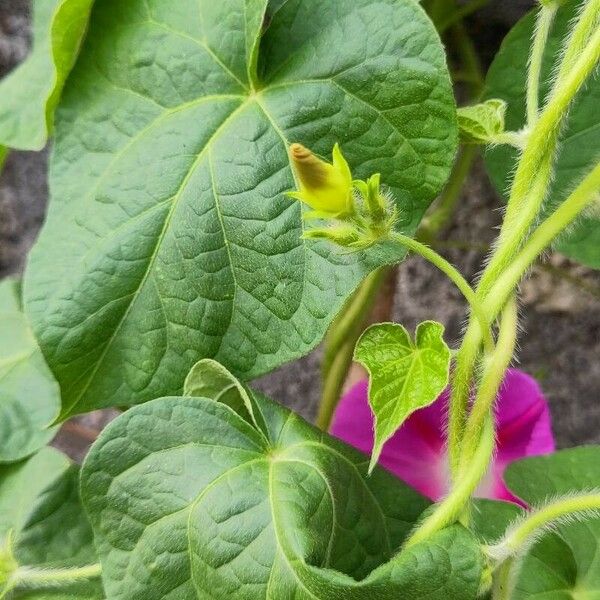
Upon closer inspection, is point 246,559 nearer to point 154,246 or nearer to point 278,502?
point 278,502

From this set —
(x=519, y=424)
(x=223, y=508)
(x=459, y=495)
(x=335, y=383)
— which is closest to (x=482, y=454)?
(x=459, y=495)

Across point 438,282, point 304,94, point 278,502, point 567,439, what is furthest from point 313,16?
point 567,439

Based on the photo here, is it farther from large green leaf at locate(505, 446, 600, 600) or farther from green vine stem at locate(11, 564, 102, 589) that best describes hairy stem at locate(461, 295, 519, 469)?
green vine stem at locate(11, 564, 102, 589)

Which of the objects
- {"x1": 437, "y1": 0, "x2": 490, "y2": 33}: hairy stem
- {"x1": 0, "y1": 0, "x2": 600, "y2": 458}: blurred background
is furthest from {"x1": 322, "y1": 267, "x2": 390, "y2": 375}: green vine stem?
{"x1": 437, "y1": 0, "x2": 490, "y2": 33}: hairy stem

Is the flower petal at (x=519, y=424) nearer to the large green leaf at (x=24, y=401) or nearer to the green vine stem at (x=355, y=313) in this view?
the green vine stem at (x=355, y=313)

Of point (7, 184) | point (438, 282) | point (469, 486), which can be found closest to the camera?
point (469, 486)

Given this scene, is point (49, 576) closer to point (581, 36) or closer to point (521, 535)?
point (521, 535)
